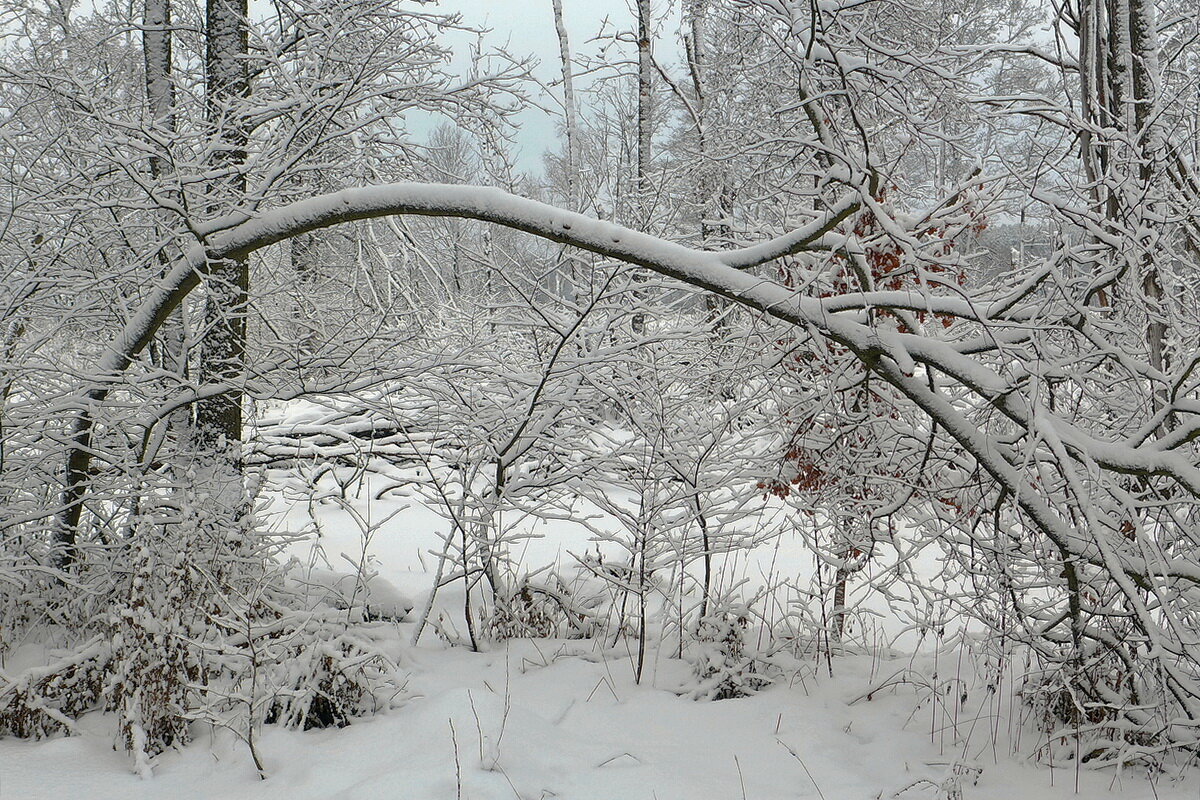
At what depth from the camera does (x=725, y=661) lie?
175 inches

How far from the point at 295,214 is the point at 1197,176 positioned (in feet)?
12.5

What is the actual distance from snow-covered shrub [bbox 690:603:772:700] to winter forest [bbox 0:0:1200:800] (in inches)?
0.9

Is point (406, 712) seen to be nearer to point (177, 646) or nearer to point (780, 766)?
point (177, 646)

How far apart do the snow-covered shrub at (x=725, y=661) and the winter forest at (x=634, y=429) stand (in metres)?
0.02

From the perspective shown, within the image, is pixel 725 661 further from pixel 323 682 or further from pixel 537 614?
pixel 323 682

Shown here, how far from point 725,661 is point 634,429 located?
54.3 inches

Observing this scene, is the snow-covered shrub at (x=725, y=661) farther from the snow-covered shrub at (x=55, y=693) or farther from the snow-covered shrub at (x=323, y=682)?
the snow-covered shrub at (x=55, y=693)

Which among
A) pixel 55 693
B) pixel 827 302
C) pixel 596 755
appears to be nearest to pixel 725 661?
pixel 596 755

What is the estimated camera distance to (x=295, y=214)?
3756 mm

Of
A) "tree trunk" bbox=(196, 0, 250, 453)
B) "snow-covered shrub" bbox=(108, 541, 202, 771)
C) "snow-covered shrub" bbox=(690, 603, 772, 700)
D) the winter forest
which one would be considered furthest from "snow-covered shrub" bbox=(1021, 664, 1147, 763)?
"tree trunk" bbox=(196, 0, 250, 453)

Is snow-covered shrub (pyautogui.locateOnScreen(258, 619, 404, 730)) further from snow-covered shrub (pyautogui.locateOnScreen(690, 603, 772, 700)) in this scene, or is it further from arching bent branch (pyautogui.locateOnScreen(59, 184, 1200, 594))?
arching bent branch (pyautogui.locateOnScreen(59, 184, 1200, 594))

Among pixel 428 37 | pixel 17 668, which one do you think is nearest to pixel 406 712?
pixel 17 668

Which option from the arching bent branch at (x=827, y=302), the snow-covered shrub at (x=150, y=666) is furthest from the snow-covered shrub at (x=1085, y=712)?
the snow-covered shrub at (x=150, y=666)

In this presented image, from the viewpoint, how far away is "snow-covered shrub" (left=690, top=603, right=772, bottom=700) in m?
4.26
